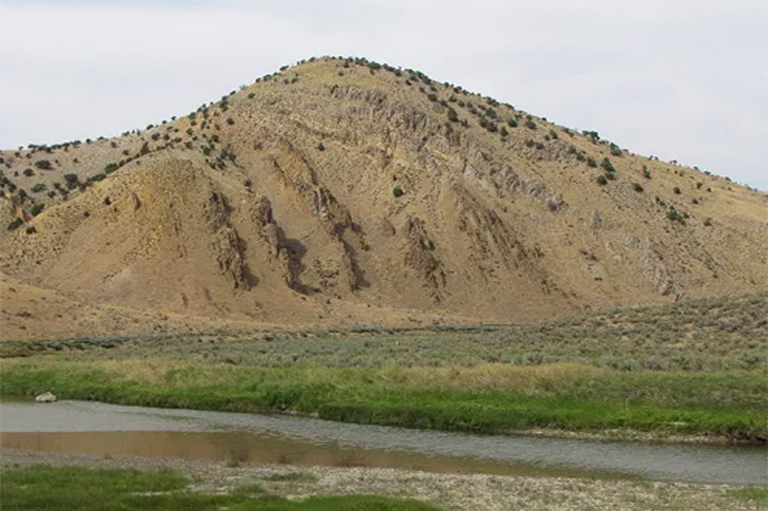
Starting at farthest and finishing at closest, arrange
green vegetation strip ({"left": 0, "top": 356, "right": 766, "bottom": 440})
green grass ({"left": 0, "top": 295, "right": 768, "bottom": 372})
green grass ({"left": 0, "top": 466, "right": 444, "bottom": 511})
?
green grass ({"left": 0, "top": 295, "right": 768, "bottom": 372}), green vegetation strip ({"left": 0, "top": 356, "right": 766, "bottom": 440}), green grass ({"left": 0, "top": 466, "right": 444, "bottom": 511})

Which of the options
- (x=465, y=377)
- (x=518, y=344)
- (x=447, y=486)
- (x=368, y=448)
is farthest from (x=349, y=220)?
(x=447, y=486)

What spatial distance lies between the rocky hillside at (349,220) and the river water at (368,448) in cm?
3907

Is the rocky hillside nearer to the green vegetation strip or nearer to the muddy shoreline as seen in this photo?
the green vegetation strip

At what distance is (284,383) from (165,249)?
154ft

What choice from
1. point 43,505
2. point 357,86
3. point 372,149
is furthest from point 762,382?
point 357,86

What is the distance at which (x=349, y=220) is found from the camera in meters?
104

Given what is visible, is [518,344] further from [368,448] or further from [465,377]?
[368,448]

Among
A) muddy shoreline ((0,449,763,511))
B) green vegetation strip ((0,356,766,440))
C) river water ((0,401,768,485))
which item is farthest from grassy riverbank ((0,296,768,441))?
muddy shoreline ((0,449,763,511))

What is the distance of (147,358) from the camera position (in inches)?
2270

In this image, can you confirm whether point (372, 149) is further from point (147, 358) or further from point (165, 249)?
point (147, 358)

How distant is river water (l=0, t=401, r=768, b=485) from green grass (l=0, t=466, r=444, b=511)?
621cm

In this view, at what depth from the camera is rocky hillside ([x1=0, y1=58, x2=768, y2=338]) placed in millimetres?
90000

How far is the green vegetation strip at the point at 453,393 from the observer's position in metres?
40.5

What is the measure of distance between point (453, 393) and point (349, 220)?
60846 millimetres
